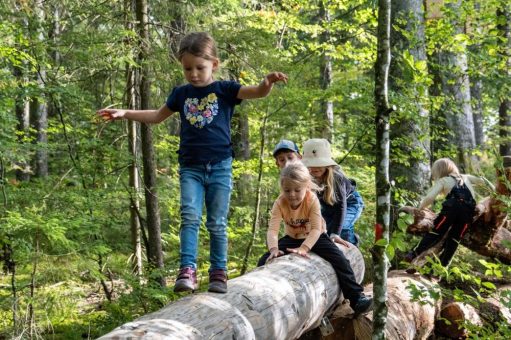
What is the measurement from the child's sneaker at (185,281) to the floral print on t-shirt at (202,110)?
1.15 m

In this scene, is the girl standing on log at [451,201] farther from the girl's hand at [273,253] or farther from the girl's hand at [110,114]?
the girl's hand at [110,114]

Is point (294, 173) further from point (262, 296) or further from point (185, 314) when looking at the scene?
point (185, 314)

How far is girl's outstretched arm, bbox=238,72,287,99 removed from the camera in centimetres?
356

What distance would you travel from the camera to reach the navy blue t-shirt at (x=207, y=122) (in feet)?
13.0

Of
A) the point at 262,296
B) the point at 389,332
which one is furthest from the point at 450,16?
the point at 262,296

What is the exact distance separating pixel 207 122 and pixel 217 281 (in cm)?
127

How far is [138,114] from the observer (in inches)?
168

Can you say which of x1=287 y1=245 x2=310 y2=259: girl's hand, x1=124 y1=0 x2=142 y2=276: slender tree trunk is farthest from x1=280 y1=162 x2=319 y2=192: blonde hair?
x1=124 y1=0 x2=142 y2=276: slender tree trunk

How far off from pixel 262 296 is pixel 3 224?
273cm

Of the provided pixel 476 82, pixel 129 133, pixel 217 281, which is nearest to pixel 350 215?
pixel 217 281

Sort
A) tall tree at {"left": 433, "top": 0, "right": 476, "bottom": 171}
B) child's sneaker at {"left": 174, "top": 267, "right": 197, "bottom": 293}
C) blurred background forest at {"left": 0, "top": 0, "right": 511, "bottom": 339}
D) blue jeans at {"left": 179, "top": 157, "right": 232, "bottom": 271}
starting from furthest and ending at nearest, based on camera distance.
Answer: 1. tall tree at {"left": 433, "top": 0, "right": 476, "bottom": 171}
2. blurred background forest at {"left": 0, "top": 0, "right": 511, "bottom": 339}
3. blue jeans at {"left": 179, "top": 157, "right": 232, "bottom": 271}
4. child's sneaker at {"left": 174, "top": 267, "right": 197, "bottom": 293}

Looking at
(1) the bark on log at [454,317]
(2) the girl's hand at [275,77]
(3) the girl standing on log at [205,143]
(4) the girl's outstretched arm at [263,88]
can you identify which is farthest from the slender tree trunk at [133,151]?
(1) the bark on log at [454,317]

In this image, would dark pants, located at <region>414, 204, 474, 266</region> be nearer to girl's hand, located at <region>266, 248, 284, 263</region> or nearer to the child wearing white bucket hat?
the child wearing white bucket hat

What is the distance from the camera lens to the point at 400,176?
7.91 metres
